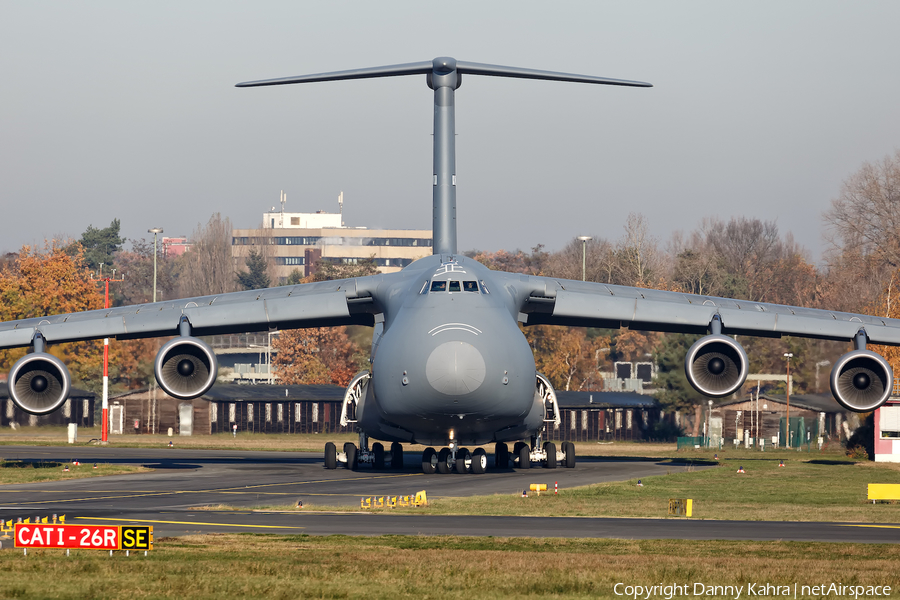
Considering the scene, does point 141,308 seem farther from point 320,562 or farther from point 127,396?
point 127,396

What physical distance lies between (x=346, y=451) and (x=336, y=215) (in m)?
164

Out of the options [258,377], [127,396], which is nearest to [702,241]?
[258,377]

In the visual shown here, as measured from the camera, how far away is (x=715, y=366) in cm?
2895

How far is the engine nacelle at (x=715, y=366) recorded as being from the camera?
28.8 meters

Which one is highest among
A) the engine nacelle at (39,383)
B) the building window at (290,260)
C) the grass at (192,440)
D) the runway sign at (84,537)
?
the building window at (290,260)

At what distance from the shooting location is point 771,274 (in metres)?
103

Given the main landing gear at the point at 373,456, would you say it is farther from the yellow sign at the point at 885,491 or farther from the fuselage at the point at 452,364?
the yellow sign at the point at 885,491

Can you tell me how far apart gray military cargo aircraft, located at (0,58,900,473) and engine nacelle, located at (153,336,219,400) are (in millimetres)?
35

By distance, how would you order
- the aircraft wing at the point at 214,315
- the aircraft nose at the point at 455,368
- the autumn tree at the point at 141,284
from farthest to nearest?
1. the autumn tree at the point at 141,284
2. the aircraft wing at the point at 214,315
3. the aircraft nose at the point at 455,368

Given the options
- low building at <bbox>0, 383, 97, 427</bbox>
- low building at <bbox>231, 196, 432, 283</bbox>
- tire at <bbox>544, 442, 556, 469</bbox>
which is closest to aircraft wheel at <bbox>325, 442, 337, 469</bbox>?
tire at <bbox>544, 442, 556, 469</bbox>

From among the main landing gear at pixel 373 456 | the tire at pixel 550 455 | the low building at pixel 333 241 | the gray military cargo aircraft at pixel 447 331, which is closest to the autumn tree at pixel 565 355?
the tire at pixel 550 455

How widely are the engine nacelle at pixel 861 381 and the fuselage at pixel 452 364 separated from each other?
24.4 feet

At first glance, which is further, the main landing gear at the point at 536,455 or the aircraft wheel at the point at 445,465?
the main landing gear at the point at 536,455

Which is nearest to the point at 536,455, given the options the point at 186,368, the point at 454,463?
the point at 454,463
